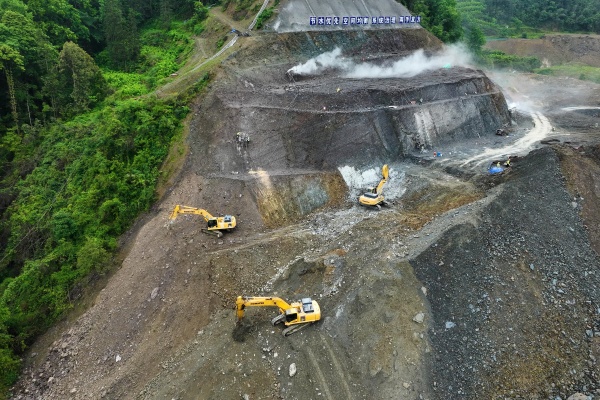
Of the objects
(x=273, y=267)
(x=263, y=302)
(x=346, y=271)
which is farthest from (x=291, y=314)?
(x=273, y=267)

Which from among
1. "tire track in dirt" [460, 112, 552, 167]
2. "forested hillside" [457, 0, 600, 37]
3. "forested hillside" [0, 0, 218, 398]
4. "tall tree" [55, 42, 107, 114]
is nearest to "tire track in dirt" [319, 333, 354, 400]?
"forested hillside" [0, 0, 218, 398]

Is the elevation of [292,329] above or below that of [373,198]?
above

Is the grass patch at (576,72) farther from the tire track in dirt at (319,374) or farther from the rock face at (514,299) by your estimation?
the tire track in dirt at (319,374)

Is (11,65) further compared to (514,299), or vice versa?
(11,65)

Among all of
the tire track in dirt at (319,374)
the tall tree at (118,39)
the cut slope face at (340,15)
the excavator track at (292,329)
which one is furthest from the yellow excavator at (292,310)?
the tall tree at (118,39)

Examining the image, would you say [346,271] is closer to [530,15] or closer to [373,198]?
[373,198]

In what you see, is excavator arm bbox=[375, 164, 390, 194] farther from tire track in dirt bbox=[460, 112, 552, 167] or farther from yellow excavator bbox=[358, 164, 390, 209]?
tire track in dirt bbox=[460, 112, 552, 167]

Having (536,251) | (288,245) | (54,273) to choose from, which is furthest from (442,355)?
(54,273)

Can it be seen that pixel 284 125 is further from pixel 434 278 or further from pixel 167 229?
pixel 434 278
